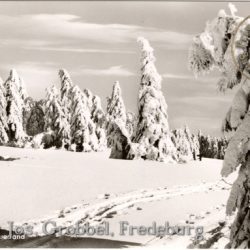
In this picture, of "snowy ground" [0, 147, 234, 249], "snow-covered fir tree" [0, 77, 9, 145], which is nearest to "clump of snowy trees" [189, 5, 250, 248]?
"snowy ground" [0, 147, 234, 249]

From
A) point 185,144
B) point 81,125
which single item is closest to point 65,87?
point 185,144

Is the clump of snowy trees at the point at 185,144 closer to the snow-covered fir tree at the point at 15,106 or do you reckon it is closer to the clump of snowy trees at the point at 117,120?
the clump of snowy trees at the point at 117,120

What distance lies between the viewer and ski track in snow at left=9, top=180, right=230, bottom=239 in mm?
10898

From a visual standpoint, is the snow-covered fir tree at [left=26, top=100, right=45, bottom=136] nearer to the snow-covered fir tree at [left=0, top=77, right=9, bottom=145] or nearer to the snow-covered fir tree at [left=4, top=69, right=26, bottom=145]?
the snow-covered fir tree at [left=4, top=69, right=26, bottom=145]

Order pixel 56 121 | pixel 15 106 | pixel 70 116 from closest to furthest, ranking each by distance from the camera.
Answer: pixel 15 106, pixel 70 116, pixel 56 121

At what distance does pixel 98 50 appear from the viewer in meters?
11.8

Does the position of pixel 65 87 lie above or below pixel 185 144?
above

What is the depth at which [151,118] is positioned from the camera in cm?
1401

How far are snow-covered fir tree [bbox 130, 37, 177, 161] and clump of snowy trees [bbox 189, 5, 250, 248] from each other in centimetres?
338

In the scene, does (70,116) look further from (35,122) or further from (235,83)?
(235,83)

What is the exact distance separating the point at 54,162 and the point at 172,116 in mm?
2694

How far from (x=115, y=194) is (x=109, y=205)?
1.05 ft

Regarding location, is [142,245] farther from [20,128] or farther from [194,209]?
[20,128]

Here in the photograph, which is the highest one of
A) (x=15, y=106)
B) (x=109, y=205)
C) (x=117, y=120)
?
(x=15, y=106)
